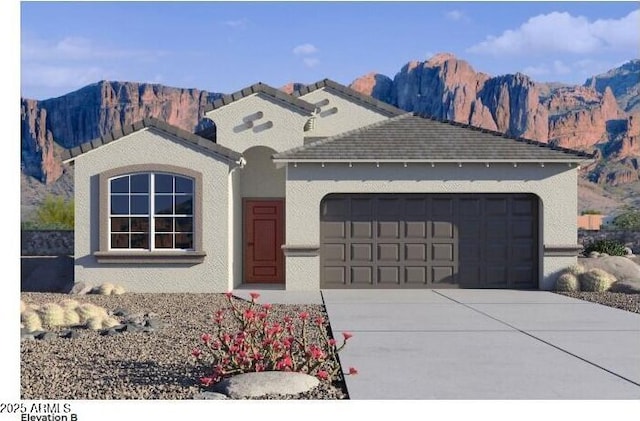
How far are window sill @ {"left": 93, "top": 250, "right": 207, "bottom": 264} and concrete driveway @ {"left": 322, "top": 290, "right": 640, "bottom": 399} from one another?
3.33m

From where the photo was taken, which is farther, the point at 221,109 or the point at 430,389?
the point at 221,109

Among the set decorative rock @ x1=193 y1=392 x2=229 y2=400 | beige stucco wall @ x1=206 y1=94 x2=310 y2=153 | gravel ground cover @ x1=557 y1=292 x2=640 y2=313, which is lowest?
gravel ground cover @ x1=557 y1=292 x2=640 y2=313

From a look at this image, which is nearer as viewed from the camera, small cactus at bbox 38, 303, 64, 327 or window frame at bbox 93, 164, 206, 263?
small cactus at bbox 38, 303, 64, 327

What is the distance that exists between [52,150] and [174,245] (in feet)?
316

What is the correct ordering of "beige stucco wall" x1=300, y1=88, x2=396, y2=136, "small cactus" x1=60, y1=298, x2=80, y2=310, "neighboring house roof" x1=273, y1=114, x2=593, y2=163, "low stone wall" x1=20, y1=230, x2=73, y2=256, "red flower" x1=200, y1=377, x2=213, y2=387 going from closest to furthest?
"red flower" x1=200, y1=377, x2=213, y2=387 → "small cactus" x1=60, y1=298, x2=80, y2=310 → "neighboring house roof" x1=273, y1=114, x2=593, y2=163 → "beige stucco wall" x1=300, y1=88, x2=396, y2=136 → "low stone wall" x1=20, y1=230, x2=73, y2=256

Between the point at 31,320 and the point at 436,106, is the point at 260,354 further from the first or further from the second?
the point at 436,106

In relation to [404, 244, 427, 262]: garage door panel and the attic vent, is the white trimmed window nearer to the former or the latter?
the attic vent

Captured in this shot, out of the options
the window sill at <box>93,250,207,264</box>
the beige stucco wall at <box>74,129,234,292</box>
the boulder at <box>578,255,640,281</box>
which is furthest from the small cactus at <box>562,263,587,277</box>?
the window sill at <box>93,250,207,264</box>

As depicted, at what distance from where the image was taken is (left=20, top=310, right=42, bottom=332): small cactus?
12844 mm

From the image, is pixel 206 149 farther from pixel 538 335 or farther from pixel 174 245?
pixel 538 335

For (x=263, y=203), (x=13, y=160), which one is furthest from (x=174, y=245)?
(x=13, y=160)

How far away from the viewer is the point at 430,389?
27.8 ft

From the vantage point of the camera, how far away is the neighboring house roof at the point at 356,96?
23297mm

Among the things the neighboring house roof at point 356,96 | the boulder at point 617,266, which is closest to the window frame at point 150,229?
the neighboring house roof at point 356,96
